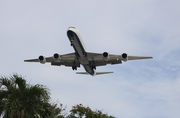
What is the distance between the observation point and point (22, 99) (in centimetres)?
1337

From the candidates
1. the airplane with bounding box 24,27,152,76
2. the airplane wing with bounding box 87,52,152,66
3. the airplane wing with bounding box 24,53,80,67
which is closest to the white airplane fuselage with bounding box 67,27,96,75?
the airplane with bounding box 24,27,152,76

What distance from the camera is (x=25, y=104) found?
1340cm

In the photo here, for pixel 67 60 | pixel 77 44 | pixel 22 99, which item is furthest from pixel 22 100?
pixel 67 60

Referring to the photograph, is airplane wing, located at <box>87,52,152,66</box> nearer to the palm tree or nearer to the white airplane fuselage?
the white airplane fuselage

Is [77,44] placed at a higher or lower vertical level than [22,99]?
higher

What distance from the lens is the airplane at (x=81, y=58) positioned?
40.5 metres

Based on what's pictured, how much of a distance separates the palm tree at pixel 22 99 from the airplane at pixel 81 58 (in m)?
26.5

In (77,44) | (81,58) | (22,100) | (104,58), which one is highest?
(77,44)

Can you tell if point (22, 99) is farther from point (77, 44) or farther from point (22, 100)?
point (77, 44)

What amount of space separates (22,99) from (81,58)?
30.8m

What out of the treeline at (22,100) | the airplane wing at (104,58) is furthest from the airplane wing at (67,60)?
the treeline at (22,100)

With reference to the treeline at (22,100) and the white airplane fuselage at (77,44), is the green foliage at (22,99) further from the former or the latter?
the white airplane fuselage at (77,44)

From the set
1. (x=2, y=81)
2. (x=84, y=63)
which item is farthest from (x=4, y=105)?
(x=84, y=63)

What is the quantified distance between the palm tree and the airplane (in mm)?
26533
